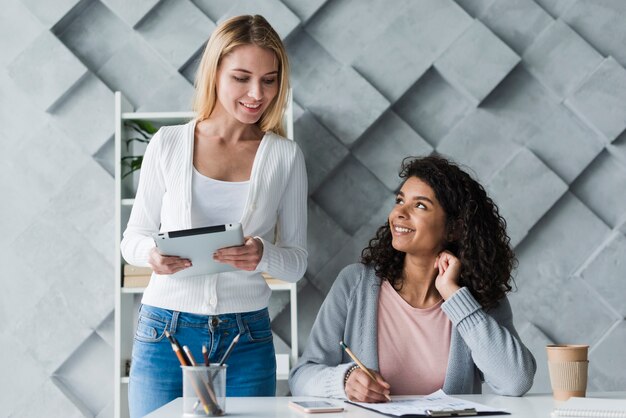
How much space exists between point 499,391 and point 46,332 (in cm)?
145

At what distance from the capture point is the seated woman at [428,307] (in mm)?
1499

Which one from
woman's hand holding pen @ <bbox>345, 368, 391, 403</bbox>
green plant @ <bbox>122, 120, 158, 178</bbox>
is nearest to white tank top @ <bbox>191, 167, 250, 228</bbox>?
woman's hand holding pen @ <bbox>345, 368, 391, 403</bbox>

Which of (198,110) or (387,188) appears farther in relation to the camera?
(387,188)

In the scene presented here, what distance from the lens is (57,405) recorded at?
2318 millimetres

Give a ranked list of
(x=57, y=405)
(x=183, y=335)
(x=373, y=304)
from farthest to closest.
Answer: (x=57, y=405), (x=373, y=304), (x=183, y=335)

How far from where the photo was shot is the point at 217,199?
1522 mm

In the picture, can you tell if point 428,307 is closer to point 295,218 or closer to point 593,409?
point 295,218

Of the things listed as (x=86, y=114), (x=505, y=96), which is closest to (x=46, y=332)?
(x=86, y=114)

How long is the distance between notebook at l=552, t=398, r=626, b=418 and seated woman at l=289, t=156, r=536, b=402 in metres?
0.25

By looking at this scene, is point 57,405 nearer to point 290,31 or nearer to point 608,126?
point 290,31

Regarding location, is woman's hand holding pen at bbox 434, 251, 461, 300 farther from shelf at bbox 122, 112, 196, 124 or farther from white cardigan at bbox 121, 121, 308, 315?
shelf at bbox 122, 112, 196, 124

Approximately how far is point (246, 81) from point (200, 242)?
0.37 meters

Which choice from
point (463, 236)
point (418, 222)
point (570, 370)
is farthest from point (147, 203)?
point (570, 370)

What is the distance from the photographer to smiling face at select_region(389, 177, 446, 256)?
1.68 m
